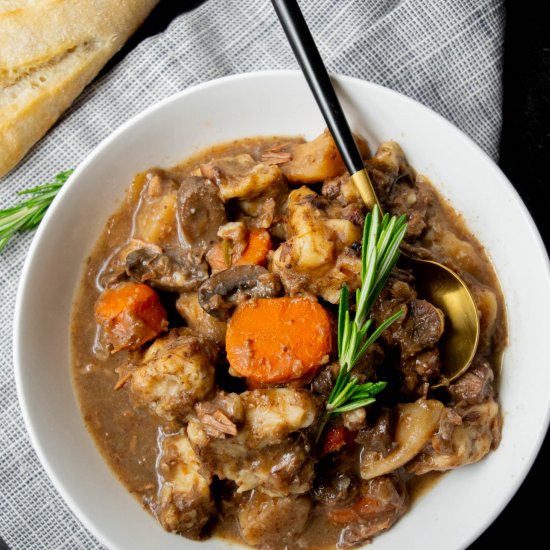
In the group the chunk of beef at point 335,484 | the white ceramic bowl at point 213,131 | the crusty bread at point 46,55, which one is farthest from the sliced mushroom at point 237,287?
the crusty bread at point 46,55

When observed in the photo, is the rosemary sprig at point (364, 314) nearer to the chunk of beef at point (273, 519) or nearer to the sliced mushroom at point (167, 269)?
the chunk of beef at point (273, 519)

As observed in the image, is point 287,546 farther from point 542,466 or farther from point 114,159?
point 114,159

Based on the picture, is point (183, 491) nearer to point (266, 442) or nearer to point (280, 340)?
point (266, 442)

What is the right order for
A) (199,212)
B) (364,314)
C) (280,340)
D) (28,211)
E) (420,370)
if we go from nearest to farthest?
(364,314)
(280,340)
(420,370)
(199,212)
(28,211)

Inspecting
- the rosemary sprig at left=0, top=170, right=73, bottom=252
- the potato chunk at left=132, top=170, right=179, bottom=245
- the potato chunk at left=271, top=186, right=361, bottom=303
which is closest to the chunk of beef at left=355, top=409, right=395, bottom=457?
the potato chunk at left=271, top=186, right=361, bottom=303

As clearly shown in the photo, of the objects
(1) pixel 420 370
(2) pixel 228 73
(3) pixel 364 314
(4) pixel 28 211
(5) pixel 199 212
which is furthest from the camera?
(2) pixel 228 73

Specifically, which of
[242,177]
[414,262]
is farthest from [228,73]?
[414,262]

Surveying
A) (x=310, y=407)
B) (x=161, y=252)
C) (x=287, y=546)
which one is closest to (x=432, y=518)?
(x=287, y=546)
